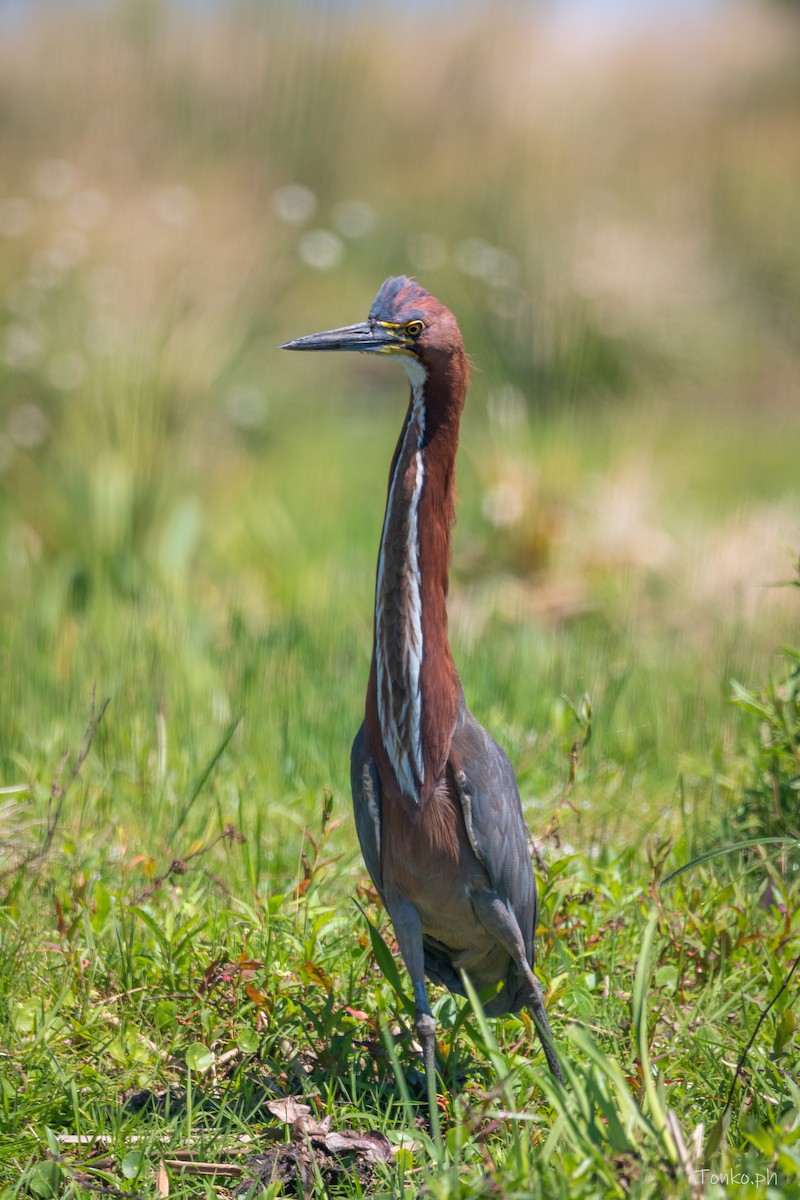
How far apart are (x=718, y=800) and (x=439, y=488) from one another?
1.52 metres

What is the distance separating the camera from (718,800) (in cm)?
362

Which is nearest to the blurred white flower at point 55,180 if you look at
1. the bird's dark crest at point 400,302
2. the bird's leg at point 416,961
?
the bird's dark crest at point 400,302

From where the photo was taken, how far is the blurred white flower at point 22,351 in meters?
7.75

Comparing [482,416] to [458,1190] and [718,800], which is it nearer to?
[718,800]

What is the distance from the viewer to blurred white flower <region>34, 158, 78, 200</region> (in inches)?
329

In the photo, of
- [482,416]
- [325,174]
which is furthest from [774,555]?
[325,174]

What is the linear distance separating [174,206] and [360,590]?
3554 millimetres

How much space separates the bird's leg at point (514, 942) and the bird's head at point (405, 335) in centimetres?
123

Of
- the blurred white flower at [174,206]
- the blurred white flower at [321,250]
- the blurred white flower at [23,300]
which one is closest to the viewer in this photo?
the blurred white flower at [321,250]

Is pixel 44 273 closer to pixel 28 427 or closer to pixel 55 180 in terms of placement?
pixel 55 180

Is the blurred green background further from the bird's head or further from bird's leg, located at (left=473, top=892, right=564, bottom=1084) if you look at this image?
the bird's head

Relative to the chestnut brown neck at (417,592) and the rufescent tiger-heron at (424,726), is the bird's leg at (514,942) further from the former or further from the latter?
the chestnut brown neck at (417,592)

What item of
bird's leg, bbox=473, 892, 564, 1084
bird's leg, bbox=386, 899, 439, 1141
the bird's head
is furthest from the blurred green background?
the bird's head

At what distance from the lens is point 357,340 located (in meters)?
2.75
